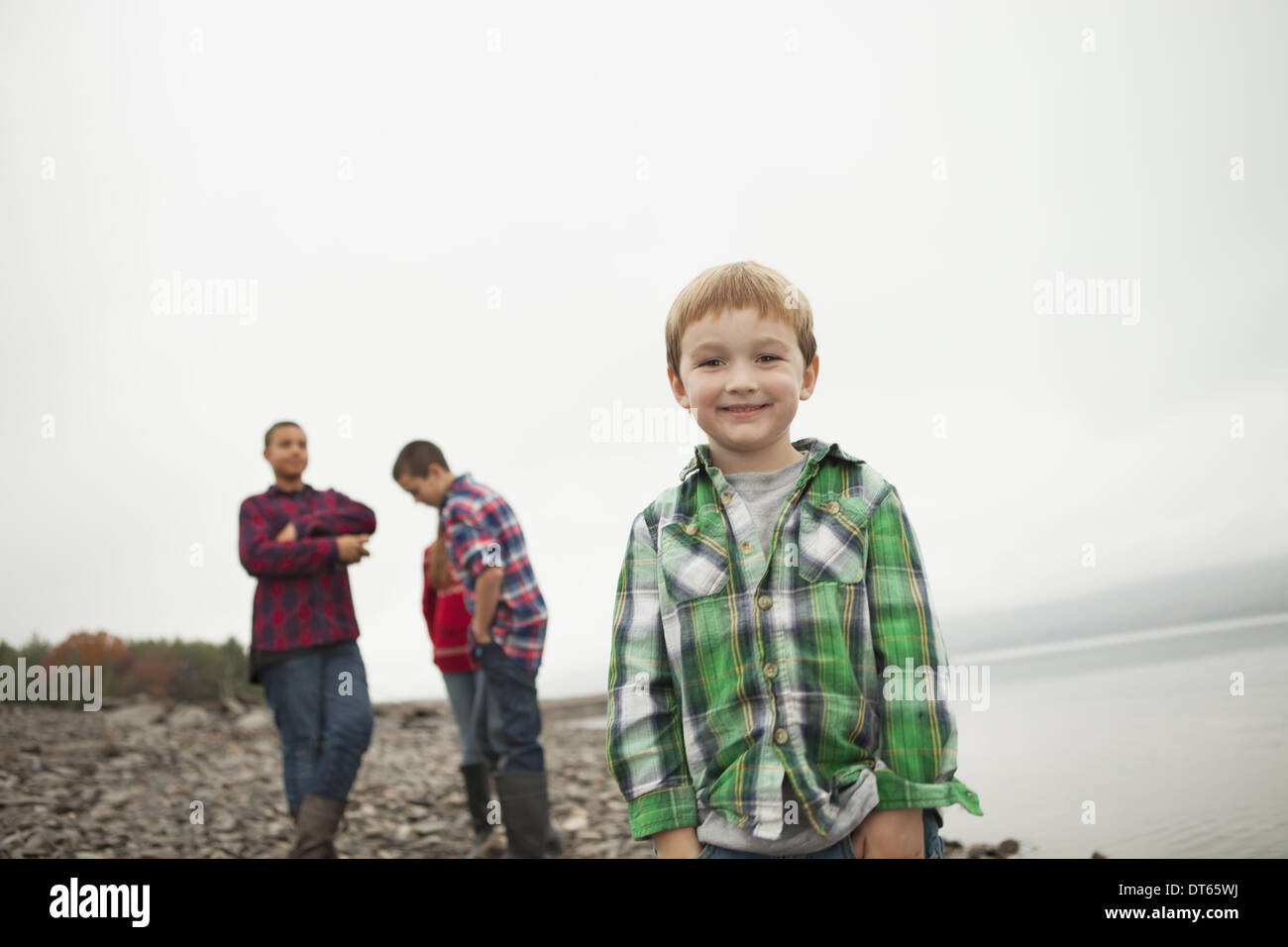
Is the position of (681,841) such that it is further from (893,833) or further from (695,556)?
(695,556)

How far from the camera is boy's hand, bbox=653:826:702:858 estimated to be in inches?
70.6

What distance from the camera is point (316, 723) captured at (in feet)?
14.2

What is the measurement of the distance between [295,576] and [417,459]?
81cm

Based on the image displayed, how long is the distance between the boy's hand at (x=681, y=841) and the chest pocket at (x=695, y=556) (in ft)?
1.41

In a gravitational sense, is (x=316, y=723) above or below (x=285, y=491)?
below

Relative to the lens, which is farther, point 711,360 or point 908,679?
point 711,360

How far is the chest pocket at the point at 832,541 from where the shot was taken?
1.84 meters

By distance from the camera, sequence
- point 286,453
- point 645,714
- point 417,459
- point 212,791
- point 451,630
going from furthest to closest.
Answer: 1. point 212,791
2. point 451,630
3. point 417,459
4. point 286,453
5. point 645,714

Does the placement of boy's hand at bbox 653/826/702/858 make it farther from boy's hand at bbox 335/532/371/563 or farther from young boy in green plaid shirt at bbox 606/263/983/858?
boy's hand at bbox 335/532/371/563

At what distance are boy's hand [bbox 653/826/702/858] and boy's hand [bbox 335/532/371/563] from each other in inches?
116

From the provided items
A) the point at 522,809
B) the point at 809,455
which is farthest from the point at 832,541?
the point at 522,809

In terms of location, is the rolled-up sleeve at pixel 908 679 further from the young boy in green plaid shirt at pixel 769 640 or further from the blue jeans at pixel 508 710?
the blue jeans at pixel 508 710

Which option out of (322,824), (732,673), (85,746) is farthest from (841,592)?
(85,746)
